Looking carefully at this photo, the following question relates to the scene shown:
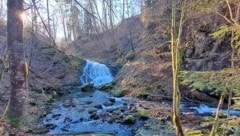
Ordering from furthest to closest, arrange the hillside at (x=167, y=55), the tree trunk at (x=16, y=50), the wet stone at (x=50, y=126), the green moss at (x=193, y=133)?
the hillside at (x=167, y=55), the wet stone at (x=50, y=126), the tree trunk at (x=16, y=50), the green moss at (x=193, y=133)

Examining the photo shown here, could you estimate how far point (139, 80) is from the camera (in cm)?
2059

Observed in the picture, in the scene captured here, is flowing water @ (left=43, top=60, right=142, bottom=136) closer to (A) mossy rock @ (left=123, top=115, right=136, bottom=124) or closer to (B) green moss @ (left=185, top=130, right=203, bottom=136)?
(A) mossy rock @ (left=123, top=115, right=136, bottom=124)

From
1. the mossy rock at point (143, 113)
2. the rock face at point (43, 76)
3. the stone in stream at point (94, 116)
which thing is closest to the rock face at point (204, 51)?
the mossy rock at point (143, 113)

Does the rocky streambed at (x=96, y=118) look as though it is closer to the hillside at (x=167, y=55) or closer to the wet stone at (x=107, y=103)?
the wet stone at (x=107, y=103)

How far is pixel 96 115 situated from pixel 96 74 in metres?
14.5

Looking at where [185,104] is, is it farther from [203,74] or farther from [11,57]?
[203,74]

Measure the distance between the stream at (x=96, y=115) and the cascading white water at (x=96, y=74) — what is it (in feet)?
23.1

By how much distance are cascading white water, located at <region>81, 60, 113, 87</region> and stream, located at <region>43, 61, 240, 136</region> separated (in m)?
7.04

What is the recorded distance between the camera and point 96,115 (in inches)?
550

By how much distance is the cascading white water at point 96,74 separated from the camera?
2696 centimetres

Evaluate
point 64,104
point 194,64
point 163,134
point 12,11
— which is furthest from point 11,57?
point 194,64

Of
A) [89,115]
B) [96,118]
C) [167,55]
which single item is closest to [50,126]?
[96,118]

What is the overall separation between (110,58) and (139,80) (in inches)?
649

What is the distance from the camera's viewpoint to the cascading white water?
2696cm
